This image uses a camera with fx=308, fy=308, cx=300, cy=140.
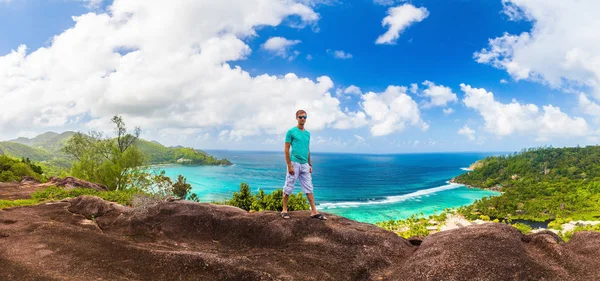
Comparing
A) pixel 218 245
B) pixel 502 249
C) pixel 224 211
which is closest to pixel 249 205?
pixel 224 211

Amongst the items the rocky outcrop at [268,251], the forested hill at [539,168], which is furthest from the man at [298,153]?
the forested hill at [539,168]

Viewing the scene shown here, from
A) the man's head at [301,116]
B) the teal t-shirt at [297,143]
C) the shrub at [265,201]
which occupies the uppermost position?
the man's head at [301,116]

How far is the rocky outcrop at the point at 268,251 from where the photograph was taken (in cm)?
684

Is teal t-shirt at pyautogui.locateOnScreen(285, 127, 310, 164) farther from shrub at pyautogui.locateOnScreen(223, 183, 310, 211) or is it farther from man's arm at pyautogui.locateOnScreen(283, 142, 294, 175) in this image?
shrub at pyautogui.locateOnScreen(223, 183, 310, 211)

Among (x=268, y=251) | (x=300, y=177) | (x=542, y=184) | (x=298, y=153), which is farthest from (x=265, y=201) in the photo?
(x=542, y=184)

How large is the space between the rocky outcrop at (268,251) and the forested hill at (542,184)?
237ft

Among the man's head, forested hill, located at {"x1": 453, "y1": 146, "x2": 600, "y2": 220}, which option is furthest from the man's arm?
forested hill, located at {"x1": 453, "y1": 146, "x2": 600, "y2": 220}

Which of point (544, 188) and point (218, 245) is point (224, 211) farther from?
point (544, 188)

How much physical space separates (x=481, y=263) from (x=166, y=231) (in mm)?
9256

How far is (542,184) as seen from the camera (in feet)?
359

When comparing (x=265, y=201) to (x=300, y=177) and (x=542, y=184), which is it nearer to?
(x=300, y=177)

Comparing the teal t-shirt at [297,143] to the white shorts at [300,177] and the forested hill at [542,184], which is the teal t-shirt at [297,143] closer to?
the white shorts at [300,177]

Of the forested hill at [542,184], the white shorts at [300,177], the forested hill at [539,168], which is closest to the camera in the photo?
the white shorts at [300,177]

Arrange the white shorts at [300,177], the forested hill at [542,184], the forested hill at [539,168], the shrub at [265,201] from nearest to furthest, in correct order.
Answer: the white shorts at [300,177], the shrub at [265,201], the forested hill at [542,184], the forested hill at [539,168]
